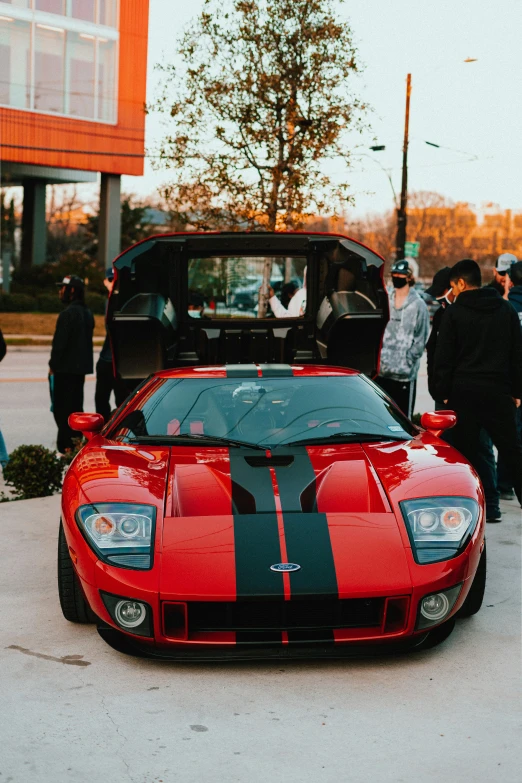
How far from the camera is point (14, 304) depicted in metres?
32.2

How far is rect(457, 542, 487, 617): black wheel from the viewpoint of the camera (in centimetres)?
476

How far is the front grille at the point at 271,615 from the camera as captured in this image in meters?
4.02

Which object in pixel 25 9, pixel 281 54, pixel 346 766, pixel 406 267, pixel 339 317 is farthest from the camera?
pixel 25 9

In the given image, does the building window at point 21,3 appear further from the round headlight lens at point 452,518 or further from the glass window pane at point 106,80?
the round headlight lens at point 452,518

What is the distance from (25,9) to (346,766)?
106 ft

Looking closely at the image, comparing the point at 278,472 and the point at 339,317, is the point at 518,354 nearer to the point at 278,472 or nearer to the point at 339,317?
the point at 339,317

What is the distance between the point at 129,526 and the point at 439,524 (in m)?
1.35

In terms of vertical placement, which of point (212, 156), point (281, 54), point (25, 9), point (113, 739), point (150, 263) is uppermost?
point (25, 9)

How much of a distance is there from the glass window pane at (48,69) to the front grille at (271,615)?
31078 millimetres

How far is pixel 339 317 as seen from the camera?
299 inches

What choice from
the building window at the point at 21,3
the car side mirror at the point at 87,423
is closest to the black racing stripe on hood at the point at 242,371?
the car side mirror at the point at 87,423

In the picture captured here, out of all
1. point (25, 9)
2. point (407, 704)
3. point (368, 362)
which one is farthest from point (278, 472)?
point (25, 9)

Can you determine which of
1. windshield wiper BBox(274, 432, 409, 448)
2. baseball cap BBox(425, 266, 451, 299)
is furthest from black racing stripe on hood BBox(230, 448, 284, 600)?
baseball cap BBox(425, 266, 451, 299)

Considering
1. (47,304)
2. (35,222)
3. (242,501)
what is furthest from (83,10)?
(242,501)
